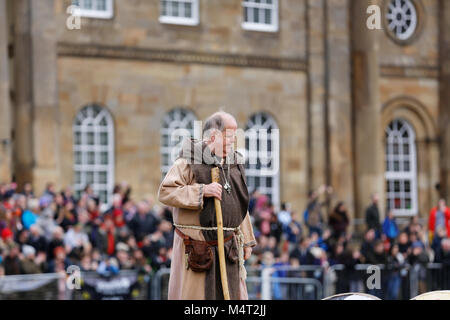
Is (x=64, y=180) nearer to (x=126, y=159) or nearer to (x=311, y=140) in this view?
(x=126, y=159)

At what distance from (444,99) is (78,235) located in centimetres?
1634

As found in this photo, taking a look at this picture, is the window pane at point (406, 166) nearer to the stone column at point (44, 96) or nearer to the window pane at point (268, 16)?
the window pane at point (268, 16)

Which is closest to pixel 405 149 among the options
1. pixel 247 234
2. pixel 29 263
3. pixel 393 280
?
pixel 393 280

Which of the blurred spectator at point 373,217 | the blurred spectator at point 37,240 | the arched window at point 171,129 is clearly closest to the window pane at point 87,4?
the arched window at point 171,129

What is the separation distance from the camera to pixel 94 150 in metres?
25.2

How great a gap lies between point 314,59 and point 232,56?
264 centimetres

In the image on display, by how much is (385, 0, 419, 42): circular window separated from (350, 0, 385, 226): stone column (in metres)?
1.75

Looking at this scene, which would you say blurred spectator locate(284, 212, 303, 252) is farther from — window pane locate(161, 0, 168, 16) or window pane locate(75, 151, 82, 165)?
window pane locate(161, 0, 168, 16)

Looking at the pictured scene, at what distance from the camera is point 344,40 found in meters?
28.5

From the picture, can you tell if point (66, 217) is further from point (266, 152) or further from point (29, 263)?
point (266, 152)

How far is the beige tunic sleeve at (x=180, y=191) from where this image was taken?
689 centimetres

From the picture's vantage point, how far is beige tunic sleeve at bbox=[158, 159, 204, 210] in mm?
6887

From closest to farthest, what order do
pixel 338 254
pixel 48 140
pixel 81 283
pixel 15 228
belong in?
pixel 81 283
pixel 15 228
pixel 338 254
pixel 48 140
